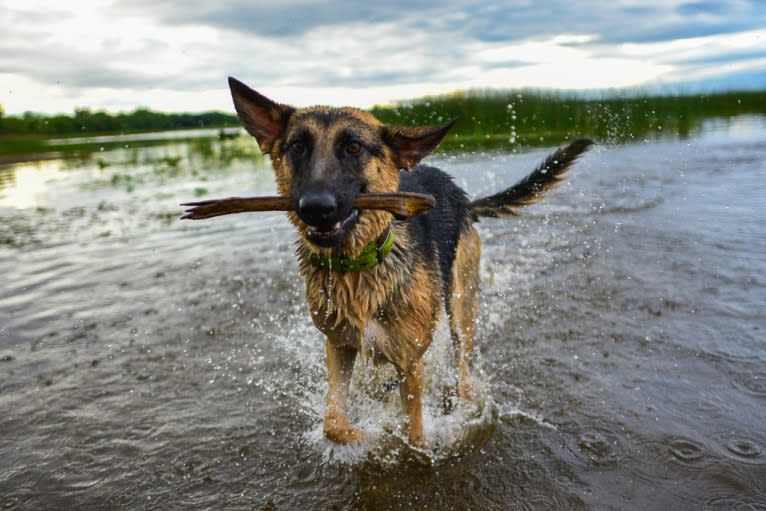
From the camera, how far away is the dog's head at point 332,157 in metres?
2.95

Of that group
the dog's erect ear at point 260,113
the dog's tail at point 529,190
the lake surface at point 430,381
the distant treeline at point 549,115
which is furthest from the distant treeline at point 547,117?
the dog's erect ear at point 260,113

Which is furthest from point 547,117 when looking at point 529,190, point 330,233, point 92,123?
point 92,123

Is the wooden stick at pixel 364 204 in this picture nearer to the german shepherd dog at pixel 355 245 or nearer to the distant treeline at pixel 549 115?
the german shepherd dog at pixel 355 245

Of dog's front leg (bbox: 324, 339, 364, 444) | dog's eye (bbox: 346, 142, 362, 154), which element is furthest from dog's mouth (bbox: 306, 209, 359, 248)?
dog's front leg (bbox: 324, 339, 364, 444)

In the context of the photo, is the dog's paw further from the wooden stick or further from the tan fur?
the wooden stick

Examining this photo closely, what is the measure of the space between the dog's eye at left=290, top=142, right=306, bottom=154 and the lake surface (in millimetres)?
2121

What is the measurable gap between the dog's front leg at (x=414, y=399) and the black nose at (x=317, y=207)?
4.54 feet

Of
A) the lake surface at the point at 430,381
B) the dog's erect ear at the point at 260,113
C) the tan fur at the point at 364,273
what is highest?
the dog's erect ear at the point at 260,113

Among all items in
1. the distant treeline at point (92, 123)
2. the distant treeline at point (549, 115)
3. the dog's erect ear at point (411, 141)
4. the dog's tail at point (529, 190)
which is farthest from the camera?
the distant treeline at point (92, 123)

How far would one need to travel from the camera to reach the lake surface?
11.1 feet

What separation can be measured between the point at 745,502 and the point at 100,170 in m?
26.7

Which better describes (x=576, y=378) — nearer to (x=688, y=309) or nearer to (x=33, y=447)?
(x=688, y=309)

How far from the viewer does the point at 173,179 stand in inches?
744

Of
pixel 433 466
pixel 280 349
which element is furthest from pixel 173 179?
pixel 433 466
